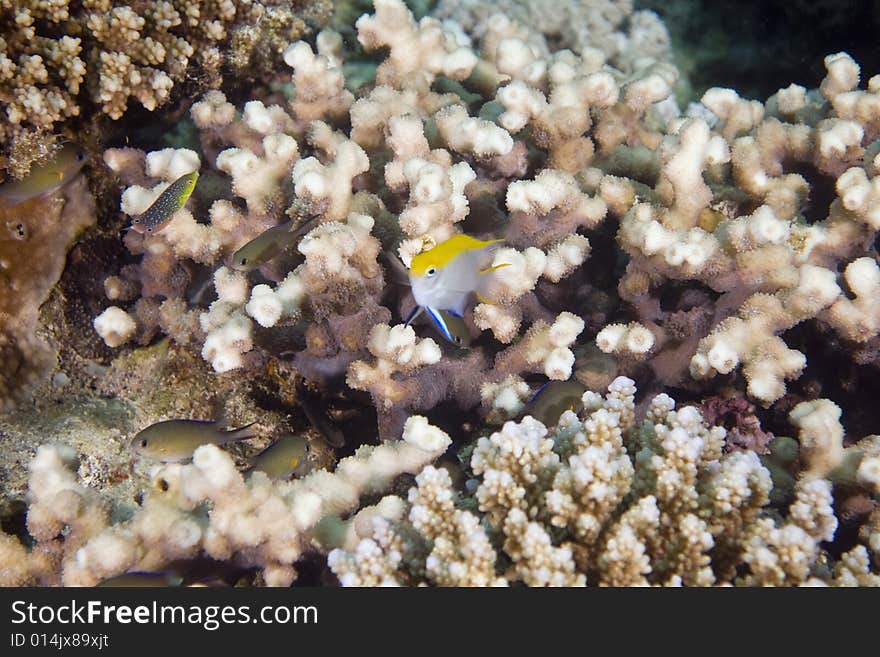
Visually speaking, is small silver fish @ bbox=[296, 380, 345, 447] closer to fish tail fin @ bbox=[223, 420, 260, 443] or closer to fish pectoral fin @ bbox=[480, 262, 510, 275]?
fish tail fin @ bbox=[223, 420, 260, 443]

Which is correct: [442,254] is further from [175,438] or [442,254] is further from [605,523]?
[175,438]

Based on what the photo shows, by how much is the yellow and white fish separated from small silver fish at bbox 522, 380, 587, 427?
1.71 feet

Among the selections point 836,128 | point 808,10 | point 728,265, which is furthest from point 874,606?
point 808,10

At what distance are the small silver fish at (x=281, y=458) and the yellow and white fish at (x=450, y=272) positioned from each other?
2.56ft

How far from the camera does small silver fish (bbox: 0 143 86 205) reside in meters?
3.07

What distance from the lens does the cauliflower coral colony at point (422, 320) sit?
7.64 ft

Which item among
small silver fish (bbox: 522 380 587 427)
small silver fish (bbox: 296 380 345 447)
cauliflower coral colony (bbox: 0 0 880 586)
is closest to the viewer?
cauliflower coral colony (bbox: 0 0 880 586)

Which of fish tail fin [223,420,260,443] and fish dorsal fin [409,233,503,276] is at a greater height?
fish dorsal fin [409,233,503,276]

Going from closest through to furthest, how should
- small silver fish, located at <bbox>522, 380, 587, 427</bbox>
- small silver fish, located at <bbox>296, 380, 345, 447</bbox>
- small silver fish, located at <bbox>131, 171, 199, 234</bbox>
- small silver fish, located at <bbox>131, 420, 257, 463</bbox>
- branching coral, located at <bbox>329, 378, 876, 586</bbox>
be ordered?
branching coral, located at <bbox>329, 378, 876, 586</bbox>
small silver fish, located at <bbox>131, 420, 257, 463</bbox>
small silver fish, located at <bbox>522, 380, 587, 427</bbox>
small silver fish, located at <bbox>131, 171, 199, 234</bbox>
small silver fish, located at <bbox>296, 380, 345, 447</bbox>

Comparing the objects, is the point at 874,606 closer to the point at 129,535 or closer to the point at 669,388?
the point at 669,388

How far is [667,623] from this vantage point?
2121 millimetres

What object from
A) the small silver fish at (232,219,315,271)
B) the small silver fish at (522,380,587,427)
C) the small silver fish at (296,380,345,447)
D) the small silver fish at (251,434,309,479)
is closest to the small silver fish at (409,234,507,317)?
the small silver fish at (522,380,587,427)

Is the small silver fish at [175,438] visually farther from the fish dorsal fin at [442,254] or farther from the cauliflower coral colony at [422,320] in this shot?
the fish dorsal fin at [442,254]

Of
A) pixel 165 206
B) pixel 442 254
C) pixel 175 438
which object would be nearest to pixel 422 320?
pixel 442 254
